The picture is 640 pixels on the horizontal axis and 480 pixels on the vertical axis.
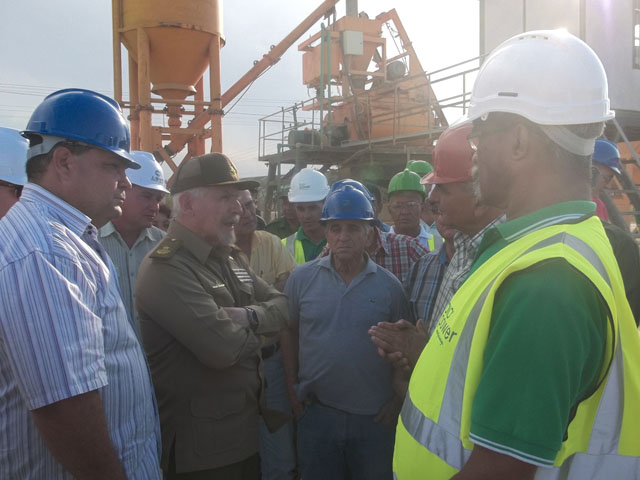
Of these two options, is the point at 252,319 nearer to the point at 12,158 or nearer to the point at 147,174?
the point at 12,158

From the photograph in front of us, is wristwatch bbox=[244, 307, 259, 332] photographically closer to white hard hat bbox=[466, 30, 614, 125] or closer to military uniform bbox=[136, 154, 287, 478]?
military uniform bbox=[136, 154, 287, 478]

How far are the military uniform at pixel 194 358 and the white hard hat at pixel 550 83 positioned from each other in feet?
5.04

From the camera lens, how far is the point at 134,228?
367cm

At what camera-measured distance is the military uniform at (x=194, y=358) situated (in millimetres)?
2279

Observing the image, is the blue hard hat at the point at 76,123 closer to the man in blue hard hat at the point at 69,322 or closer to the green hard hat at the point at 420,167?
the man in blue hard hat at the point at 69,322

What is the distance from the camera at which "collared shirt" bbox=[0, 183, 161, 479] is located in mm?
1386

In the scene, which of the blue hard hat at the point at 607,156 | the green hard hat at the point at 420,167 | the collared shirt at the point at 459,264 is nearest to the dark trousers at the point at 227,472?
the collared shirt at the point at 459,264

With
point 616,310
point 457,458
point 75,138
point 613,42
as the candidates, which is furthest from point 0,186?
point 613,42

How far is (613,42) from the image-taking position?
898 centimetres

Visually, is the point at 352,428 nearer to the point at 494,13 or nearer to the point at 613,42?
the point at 613,42

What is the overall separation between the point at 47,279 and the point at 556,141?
1.46m

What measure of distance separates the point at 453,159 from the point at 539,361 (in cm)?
165

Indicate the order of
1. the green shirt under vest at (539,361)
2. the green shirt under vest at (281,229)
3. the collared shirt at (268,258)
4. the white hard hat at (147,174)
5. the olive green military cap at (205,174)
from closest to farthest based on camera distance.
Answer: the green shirt under vest at (539,361), the olive green military cap at (205,174), the white hard hat at (147,174), the collared shirt at (268,258), the green shirt under vest at (281,229)

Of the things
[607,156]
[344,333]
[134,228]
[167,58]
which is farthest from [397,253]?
[167,58]
